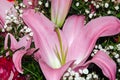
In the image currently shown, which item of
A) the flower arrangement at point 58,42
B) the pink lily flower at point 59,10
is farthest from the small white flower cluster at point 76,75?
the pink lily flower at point 59,10

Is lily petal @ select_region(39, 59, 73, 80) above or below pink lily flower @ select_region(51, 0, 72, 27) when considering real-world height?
below

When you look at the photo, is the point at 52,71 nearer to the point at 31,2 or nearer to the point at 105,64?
the point at 105,64

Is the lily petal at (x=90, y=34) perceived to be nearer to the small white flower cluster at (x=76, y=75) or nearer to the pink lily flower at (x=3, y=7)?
the small white flower cluster at (x=76, y=75)

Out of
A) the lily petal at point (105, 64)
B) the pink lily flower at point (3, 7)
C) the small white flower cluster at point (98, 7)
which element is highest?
the pink lily flower at point (3, 7)

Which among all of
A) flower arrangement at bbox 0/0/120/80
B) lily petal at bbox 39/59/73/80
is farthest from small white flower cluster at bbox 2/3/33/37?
lily petal at bbox 39/59/73/80

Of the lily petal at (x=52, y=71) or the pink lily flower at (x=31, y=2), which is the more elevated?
the pink lily flower at (x=31, y=2)

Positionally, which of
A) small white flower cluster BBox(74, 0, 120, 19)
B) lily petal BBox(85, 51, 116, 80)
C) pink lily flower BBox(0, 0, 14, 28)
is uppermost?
pink lily flower BBox(0, 0, 14, 28)

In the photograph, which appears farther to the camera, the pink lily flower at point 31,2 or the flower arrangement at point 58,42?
the pink lily flower at point 31,2

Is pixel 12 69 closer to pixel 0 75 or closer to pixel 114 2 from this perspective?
pixel 0 75

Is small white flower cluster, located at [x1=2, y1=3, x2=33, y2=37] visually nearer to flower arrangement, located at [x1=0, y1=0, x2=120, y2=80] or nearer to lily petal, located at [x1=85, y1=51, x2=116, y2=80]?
flower arrangement, located at [x1=0, y1=0, x2=120, y2=80]
